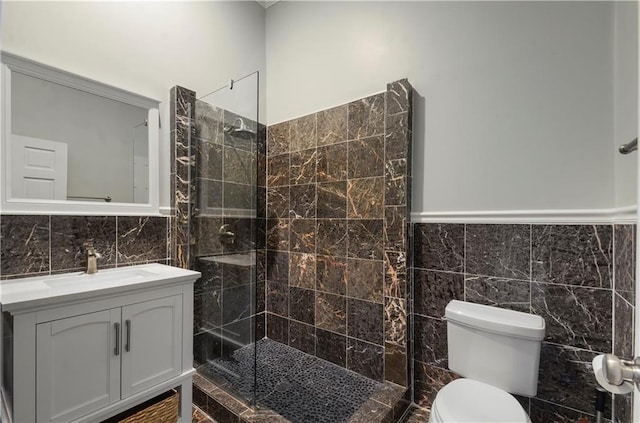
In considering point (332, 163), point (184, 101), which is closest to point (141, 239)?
point (184, 101)

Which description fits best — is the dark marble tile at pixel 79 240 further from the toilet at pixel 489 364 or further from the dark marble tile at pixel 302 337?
the toilet at pixel 489 364

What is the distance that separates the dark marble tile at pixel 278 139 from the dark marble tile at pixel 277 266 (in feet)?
2.92

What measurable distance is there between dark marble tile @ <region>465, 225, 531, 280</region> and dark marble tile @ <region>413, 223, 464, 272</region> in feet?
0.16

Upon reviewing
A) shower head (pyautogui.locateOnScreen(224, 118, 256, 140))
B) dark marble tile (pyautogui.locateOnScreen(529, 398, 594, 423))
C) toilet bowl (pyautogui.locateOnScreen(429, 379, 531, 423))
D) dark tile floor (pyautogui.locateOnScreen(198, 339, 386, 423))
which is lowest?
dark tile floor (pyautogui.locateOnScreen(198, 339, 386, 423))

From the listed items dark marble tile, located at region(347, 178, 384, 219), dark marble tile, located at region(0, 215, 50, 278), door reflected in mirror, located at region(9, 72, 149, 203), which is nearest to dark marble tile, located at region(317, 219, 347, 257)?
dark marble tile, located at region(347, 178, 384, 219)

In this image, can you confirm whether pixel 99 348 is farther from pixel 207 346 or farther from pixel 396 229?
pixel 396 229

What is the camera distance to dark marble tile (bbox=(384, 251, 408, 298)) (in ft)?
6.00

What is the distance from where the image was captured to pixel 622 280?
123cm

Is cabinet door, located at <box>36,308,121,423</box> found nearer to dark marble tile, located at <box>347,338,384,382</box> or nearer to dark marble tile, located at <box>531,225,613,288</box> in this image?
dark marble tile, located at <box>347,338,384,382</box>

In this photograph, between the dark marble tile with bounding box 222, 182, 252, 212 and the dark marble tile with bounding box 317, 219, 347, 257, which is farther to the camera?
the dark marble tile with bounding box 317, 219, 347, 257

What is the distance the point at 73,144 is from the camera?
1.64 meters

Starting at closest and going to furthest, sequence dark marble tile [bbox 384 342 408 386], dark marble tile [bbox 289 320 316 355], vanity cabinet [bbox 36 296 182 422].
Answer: vanity cabinet [bbox 36 296 182 422] < dark marble tile [bbox 384 342 408 386] < dark marble tile [bbox 289 320 316 355]

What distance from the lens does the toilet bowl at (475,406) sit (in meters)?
1.19

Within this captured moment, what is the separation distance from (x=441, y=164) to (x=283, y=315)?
1744mm
